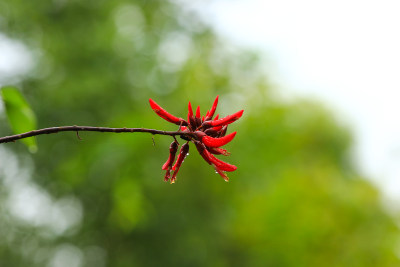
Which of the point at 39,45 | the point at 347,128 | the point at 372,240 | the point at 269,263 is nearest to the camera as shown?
the point at 39,45

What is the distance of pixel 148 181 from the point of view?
7.12 m

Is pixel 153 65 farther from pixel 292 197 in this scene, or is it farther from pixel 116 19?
pixel 292 197

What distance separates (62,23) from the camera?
858 centimetres

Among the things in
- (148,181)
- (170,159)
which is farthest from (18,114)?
(148,181)

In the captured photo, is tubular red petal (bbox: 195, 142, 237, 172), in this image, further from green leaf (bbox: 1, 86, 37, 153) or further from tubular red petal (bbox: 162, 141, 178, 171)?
green leaf (bbox: 1, 86, 37, 153)

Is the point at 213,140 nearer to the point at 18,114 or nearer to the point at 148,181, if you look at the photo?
the point at 18,114

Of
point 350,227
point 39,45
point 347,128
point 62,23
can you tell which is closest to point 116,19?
point 62,23

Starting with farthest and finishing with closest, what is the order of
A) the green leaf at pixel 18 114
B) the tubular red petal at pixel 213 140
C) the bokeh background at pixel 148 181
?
the bokeh background at pixel 148 181
the green leaf at pixel 18 114
the tubular red petal at pixel 213 140

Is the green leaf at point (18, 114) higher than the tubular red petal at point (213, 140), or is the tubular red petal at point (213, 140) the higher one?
the green leaf at point (18, 114)

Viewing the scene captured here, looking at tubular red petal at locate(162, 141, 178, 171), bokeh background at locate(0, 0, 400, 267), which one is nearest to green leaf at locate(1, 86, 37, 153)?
tubular red petal at locate(162, 141, 178, 171)

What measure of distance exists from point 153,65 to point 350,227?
4.05 meters

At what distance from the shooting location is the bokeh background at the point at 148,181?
7.71 metres

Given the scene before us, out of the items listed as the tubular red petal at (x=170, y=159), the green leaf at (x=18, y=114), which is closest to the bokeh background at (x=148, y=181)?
the green leaf at (x=18, y=114)

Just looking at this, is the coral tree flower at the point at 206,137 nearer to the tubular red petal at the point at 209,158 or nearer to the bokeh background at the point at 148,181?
the tubular red petal at the point at 209,158
